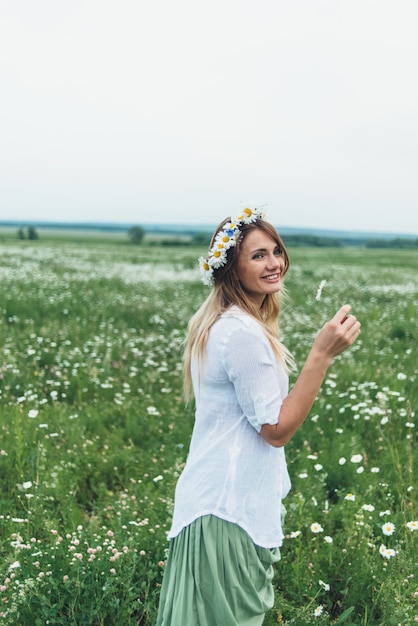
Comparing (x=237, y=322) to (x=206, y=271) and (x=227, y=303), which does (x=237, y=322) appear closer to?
(x=227, y=303)

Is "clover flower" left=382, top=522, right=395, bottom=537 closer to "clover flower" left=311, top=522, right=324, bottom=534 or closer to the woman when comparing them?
"clover flower" left=311, top=522, right=324, bottom=534

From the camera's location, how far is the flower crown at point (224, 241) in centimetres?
229

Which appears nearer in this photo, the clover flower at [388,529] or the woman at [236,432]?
the woman at [236,432]

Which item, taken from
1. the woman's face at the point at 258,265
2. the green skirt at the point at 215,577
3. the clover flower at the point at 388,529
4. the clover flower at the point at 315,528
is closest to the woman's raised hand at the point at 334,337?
the woman's face at the point at 258,265

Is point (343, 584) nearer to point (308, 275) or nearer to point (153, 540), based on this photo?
point (153, 540)

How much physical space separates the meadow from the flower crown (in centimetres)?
162

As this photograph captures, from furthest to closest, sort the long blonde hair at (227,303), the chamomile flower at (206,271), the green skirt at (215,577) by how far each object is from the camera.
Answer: the chamomile flower at (206,271)
the long blonde hair at (227,303)
the green skirt at (215,577)

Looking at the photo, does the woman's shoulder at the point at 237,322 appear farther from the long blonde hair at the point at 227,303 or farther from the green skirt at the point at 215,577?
the green skirt at the point at 215,577

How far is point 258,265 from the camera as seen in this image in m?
2.29

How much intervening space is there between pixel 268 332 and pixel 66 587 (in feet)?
5.73

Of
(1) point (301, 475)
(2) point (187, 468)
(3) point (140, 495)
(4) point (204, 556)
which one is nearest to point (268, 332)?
(2) point (187, 468)

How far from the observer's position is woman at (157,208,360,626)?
2053mm

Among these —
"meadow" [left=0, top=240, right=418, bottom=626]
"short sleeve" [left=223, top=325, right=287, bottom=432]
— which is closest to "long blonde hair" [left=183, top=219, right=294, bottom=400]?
"short sleeve" [left=223, top=325, right=287, bottom=432]

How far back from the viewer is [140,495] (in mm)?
3957
